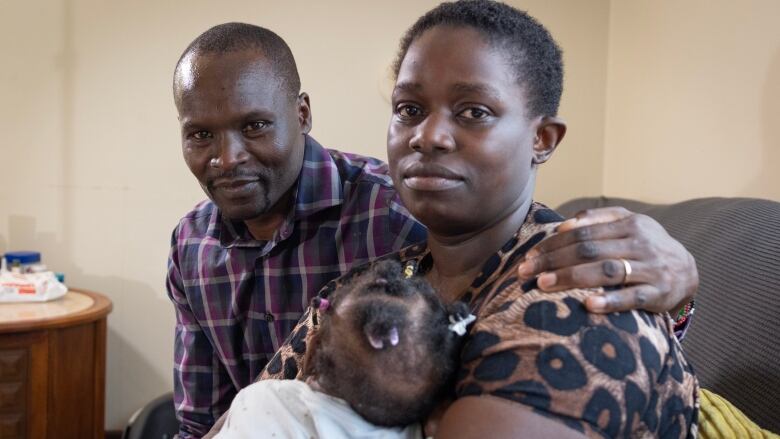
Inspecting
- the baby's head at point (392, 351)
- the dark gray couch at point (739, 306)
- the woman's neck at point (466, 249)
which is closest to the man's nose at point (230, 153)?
the woman's neck at point (466, 249)

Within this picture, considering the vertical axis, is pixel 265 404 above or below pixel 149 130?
below

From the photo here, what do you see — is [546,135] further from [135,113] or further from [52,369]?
[135,113]

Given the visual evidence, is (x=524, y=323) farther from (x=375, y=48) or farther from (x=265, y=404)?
(x=375, y=48)

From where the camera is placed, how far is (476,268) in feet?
3.24

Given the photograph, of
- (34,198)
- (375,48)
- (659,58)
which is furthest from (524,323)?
(34,198)

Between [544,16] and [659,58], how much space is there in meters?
0.68

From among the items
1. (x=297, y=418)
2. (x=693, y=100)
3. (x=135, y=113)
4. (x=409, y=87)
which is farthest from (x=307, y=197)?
(x=135, y=113)

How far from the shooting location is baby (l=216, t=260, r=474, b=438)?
2.55ft

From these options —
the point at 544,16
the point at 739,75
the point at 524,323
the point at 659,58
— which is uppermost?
the point at 544,16

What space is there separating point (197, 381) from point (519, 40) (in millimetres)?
1141

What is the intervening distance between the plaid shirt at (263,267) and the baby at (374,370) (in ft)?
2.03

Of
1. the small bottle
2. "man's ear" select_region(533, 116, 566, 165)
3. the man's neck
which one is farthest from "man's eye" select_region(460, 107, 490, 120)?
the small bottle

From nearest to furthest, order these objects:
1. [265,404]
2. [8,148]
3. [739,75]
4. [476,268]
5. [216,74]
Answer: [265,404] < [476,268] < [216,74] < [739,75] < [8,148]

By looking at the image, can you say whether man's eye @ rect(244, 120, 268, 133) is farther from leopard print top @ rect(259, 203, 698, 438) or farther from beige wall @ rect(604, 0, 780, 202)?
beige wall @ rect(604, 0, 780, 202)
